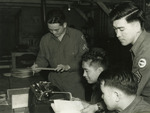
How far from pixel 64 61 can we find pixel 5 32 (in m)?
5.08

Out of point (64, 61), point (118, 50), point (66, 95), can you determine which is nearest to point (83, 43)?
point (64, 61)

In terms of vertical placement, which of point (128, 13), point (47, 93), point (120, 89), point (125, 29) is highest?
point (128, 13)

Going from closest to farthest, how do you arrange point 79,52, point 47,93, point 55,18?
point 47,93
point 55,18
point 79,52

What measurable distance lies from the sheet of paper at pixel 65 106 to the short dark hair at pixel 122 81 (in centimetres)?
37

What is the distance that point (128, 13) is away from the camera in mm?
1805

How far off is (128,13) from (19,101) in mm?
1280

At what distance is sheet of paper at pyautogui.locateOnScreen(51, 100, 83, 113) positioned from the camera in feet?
5.60

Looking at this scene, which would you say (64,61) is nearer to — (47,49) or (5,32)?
(47,49)

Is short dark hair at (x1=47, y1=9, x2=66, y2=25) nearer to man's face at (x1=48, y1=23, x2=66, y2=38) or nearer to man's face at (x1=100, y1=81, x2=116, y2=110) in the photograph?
man's face at (x1=48, y1=23, x2=66, y2=38)

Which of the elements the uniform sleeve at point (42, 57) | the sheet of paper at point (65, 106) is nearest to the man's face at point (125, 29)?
the sheet of paper at point (65, 106)

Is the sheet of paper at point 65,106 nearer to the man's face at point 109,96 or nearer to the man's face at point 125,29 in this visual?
the man's face at point 109,96

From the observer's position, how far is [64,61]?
3197 millimetres

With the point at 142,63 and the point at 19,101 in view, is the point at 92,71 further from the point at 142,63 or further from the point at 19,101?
the point at 19,101

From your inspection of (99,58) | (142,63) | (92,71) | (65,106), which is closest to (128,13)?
(142,63)
